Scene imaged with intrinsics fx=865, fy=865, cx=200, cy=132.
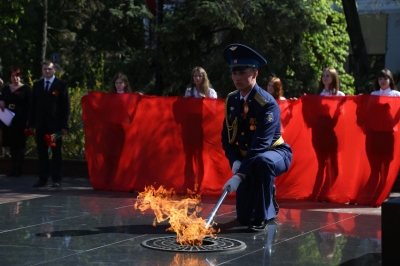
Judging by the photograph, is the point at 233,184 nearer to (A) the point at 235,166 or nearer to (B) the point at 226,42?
(A) the point at 235,166

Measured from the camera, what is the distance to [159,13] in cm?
1552

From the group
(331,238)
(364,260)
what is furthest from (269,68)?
(364,260)

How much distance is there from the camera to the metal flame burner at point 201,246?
7586 mm

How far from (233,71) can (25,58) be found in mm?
21003

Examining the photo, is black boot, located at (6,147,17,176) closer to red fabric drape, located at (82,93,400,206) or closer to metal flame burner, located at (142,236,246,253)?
red fabric drape, located at (82,93,400,206)

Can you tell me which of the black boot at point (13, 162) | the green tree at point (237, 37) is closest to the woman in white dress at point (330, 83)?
the green tree at point (237, 37)

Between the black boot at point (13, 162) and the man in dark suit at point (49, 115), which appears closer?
the man in dark suit at point (49, 115)

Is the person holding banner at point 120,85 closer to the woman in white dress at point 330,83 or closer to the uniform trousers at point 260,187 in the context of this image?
the woman in white dress at point 330,83

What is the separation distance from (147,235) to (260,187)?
128 cm

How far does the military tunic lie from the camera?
8.73 meters

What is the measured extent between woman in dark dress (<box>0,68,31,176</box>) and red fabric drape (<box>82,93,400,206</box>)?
186 cm

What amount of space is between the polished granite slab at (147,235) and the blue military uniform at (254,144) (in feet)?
0.95

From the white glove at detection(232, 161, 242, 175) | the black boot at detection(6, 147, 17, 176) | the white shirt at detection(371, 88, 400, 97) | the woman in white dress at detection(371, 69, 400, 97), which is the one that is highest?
the woman in white dress at detection(371, 69, 400, 97)

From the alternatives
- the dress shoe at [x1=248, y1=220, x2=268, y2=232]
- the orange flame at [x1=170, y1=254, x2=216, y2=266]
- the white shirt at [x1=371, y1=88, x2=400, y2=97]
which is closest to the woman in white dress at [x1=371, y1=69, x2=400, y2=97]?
→ the white shirt at [x1=371, y1=88, x2=400, y2=97]
